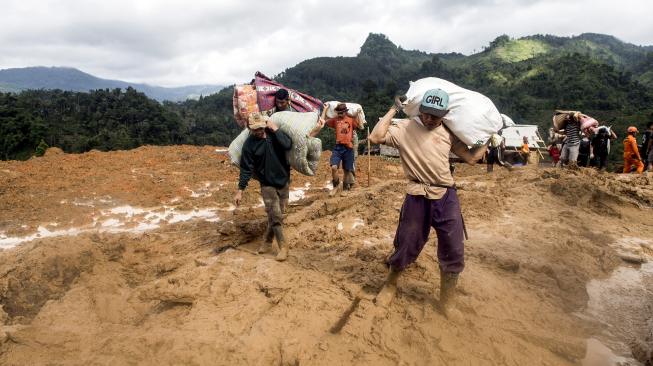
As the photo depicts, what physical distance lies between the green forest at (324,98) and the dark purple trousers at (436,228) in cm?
2229

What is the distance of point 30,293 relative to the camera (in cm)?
374

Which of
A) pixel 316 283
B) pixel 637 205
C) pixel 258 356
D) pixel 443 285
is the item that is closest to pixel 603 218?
pixel 637 205

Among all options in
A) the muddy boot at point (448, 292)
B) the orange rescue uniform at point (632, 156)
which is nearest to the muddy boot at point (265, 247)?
Answer: the muddy boot at point (448, 292)

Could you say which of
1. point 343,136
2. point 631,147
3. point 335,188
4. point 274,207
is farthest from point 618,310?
point 631,147

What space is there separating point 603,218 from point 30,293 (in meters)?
7.02

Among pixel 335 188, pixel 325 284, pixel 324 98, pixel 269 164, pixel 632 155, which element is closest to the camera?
pixel 325 284

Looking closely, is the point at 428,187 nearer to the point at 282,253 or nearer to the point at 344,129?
the point at 282,253

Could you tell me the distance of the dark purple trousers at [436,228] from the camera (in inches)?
113

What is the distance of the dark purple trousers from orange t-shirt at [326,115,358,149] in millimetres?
3530

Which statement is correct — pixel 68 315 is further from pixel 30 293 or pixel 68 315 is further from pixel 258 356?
pixel 258 356

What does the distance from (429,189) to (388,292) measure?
885 millimetres

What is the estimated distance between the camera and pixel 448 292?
9.80 feet

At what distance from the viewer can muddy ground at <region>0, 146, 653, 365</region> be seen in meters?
2.64

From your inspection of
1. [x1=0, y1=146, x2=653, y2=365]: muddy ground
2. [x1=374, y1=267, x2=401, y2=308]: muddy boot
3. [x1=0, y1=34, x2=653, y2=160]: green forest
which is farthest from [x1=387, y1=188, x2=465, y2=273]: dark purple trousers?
[x1=0, y1=34, x2=653, y2=160]: green forest
